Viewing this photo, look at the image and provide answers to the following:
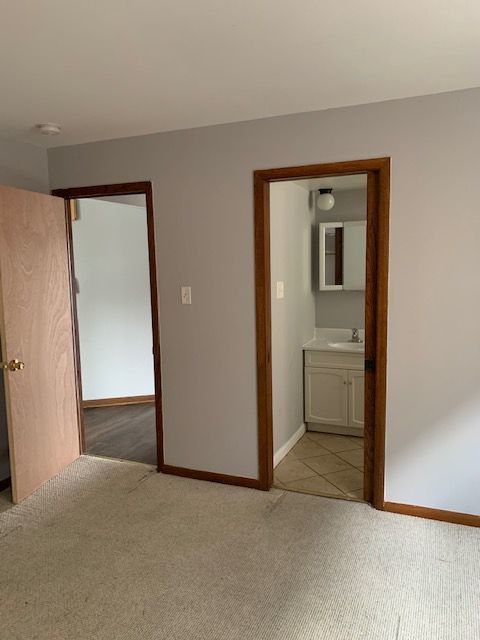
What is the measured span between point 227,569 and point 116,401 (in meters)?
3.11

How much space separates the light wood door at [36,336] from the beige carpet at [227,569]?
319mm

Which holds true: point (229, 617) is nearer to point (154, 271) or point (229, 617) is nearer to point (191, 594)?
point (191, 594)

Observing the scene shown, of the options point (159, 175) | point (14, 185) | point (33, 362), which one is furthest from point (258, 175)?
point (33, 362)

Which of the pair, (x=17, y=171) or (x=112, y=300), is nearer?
(x=17, y=171)

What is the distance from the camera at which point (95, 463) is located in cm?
339

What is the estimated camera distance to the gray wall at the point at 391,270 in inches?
93.6

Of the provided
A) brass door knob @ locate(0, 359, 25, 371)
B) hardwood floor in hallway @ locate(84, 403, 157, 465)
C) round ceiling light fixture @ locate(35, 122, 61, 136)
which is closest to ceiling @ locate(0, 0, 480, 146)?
round ceiling light fixture @ locate(35, 122, 61, 136)

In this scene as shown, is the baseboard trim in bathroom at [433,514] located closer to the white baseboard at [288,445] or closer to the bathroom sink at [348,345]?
the white baseboard at [288,445]

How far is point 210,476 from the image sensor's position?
10.1ft

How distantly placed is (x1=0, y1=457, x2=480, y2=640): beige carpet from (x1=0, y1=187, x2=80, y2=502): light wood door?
1.05 feet

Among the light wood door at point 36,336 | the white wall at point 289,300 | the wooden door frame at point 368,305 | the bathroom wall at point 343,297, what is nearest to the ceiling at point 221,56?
the wooden door frame at point 368,305

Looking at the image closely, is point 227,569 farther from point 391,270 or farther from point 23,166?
point 23,166

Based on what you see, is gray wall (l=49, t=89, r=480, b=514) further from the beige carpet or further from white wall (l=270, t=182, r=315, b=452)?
white wall (l=270, t=182, r=315, b=452)

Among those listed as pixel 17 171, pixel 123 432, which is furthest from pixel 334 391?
pixel 17 171
